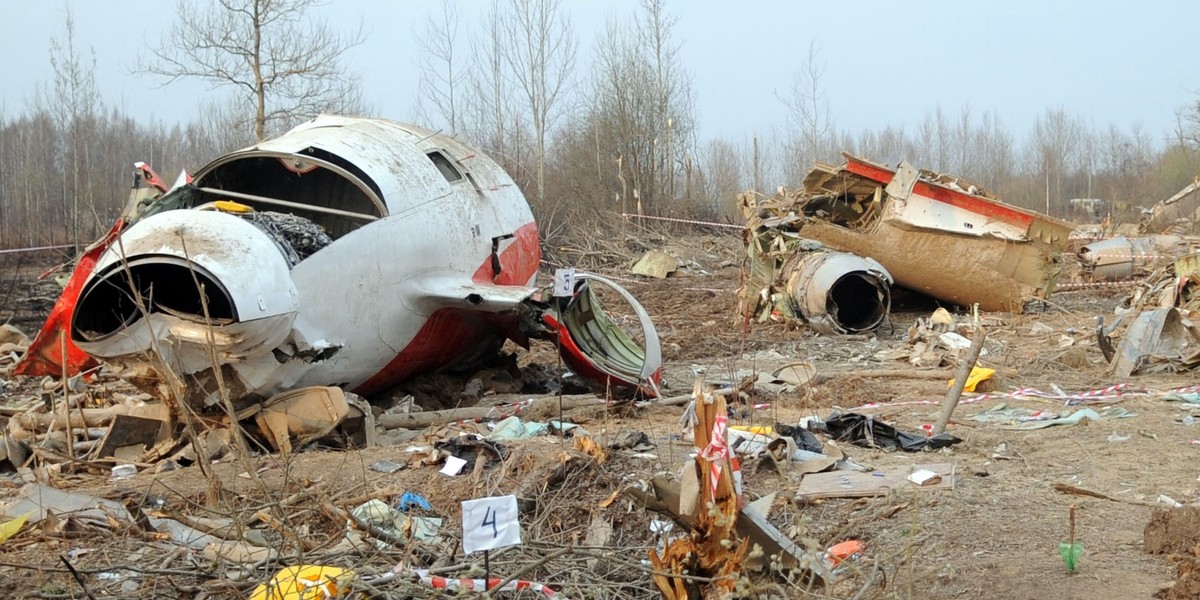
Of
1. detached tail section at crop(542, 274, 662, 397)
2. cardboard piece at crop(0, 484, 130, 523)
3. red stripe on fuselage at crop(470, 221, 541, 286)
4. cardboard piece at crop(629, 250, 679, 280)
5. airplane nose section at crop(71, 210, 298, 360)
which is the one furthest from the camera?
cardboard piece at crop(629, 250, 679, 280)

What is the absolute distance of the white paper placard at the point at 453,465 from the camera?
6.28 m

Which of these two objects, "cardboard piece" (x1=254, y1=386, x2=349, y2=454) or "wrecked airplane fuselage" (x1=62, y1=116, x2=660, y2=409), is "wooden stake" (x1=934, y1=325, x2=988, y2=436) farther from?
"cardboard piece" (x1=254, y1=386, x2=349, y2=454)

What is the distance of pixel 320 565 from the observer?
14.6 feet

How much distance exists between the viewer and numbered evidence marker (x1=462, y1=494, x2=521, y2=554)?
3.68 meters

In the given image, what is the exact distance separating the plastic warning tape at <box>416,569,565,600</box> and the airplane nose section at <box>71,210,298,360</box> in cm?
297

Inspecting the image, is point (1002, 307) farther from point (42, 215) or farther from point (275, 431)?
point (42, 215)

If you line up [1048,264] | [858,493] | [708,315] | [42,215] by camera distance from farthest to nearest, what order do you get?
1. [42,215]
2. [708,315]
3. [1048,264]
4. [858,493]

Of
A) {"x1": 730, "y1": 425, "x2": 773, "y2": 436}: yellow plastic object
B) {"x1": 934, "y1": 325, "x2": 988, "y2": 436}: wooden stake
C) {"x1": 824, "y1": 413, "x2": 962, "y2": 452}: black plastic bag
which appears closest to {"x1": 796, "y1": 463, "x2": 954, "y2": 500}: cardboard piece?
{"x1": 824, "y1": 413, "x2": 962, "y2": 452}: black plastic bag

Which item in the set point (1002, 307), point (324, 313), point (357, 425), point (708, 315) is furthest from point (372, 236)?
point (1002, 307)

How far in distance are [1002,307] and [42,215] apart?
98.9 feet

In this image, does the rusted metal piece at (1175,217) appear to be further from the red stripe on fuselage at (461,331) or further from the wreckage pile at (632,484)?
the red stripe on fuselage at (461,331)

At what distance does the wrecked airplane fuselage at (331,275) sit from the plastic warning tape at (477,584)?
1.71m

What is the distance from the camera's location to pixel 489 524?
147 inches

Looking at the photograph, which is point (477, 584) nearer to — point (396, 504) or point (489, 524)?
point (489, 524)
